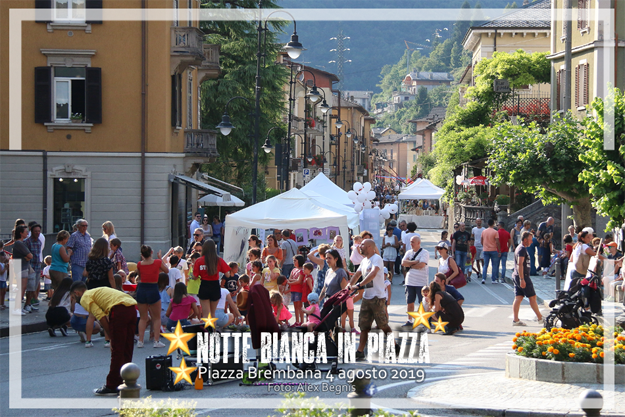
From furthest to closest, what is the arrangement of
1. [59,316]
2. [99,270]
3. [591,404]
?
[59,316], [99,270], [591,404]

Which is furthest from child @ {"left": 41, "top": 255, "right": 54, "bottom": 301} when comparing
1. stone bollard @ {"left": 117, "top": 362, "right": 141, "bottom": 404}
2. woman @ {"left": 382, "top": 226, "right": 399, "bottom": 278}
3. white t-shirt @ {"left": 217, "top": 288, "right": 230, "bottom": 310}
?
stone bollard @ {"left": 117, "top": 362, "right": 141, "bottom": 404}

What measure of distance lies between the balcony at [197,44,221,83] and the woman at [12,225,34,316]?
58.0 ft

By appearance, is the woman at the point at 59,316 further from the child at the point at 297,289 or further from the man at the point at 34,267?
the child at the point at 297,289

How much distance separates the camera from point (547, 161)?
21766mm

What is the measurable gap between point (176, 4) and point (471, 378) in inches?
905

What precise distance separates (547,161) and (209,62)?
16.3 metres

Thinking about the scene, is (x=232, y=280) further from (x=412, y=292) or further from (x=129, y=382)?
(x=129, y=382)

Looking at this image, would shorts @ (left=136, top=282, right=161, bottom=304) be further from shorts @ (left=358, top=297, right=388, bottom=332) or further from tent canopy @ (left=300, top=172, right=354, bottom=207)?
tent canopy @ (left=300, top=172, right=354, bottom=207)

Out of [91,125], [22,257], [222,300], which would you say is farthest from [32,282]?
[91,125]

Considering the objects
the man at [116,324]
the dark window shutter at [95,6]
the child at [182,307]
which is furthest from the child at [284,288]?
the dark window shutter at [95,6]

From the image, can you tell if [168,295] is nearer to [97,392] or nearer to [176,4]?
[97,392]

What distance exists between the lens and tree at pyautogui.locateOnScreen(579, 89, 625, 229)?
618 inches

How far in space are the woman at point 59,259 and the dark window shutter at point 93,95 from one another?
11726mm

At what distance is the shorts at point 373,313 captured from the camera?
35.8 ft
